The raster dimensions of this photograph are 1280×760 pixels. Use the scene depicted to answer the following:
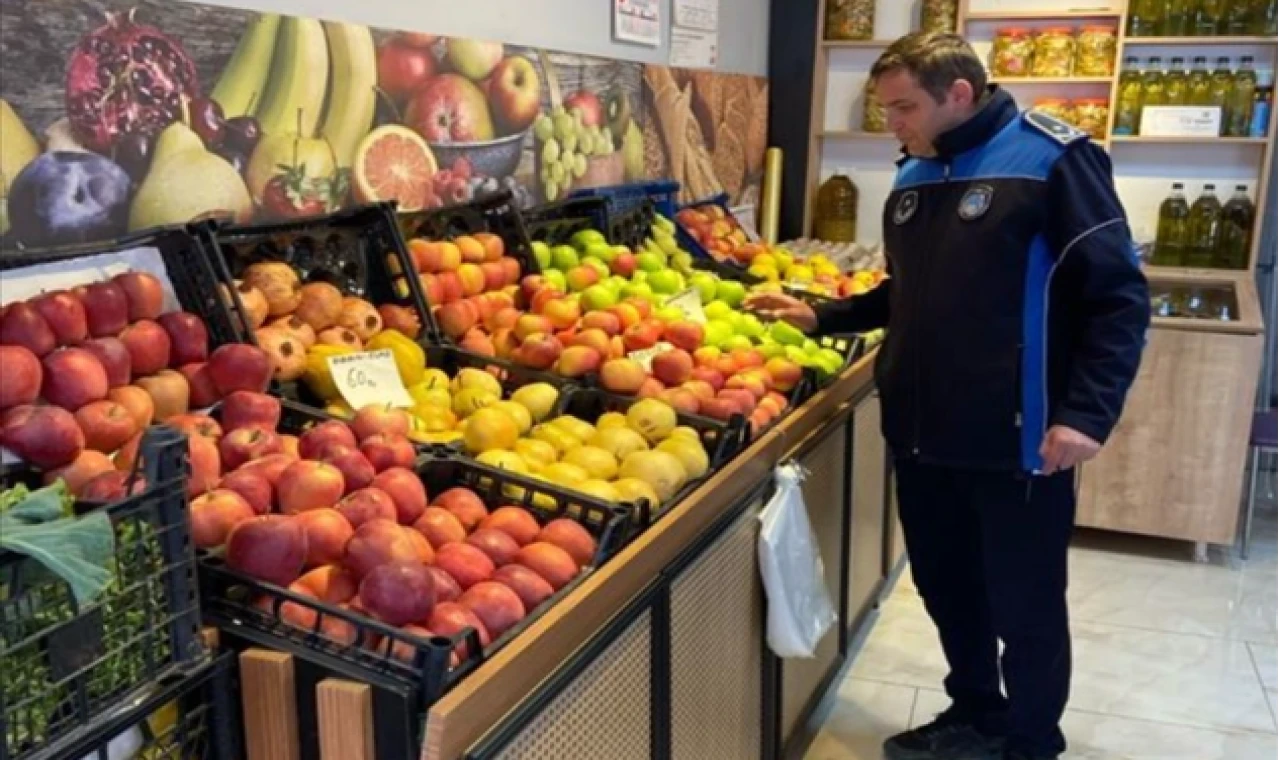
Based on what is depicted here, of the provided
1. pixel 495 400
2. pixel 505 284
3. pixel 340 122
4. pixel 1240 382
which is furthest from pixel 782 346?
pixel 1240 382

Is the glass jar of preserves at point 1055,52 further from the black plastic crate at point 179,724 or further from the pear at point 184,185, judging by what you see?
the black plastic crate at point 179,724

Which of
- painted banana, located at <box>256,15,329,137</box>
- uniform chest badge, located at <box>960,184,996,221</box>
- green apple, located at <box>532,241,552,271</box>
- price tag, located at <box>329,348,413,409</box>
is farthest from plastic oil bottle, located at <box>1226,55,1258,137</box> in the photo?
price tag, located at <box>329,348,413,409</box>

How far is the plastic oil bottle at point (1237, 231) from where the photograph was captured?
14.9 ft

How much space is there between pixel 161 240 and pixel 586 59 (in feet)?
5.89

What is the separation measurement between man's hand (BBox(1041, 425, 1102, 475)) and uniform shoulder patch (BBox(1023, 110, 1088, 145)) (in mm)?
546

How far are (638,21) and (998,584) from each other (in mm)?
2099

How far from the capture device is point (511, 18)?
291 cm

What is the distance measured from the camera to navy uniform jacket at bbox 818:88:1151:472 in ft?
7.11

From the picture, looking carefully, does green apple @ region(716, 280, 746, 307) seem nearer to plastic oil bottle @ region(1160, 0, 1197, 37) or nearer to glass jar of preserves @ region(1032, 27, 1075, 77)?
glass jar of preserves @ region(1032, 27, 1075, 77)

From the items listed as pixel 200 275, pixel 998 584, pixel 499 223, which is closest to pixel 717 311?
pixel 499 223

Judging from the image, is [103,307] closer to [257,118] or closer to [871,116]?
[257,118]

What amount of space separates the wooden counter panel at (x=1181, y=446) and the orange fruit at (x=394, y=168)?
2.63m

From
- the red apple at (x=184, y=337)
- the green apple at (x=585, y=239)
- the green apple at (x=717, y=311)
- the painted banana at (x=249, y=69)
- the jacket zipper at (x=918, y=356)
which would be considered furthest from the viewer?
the green apple at (x=585, y=239)

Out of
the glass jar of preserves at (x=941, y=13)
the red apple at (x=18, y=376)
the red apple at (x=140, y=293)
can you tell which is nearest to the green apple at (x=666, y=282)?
the red apple at (x=140, y=293)
